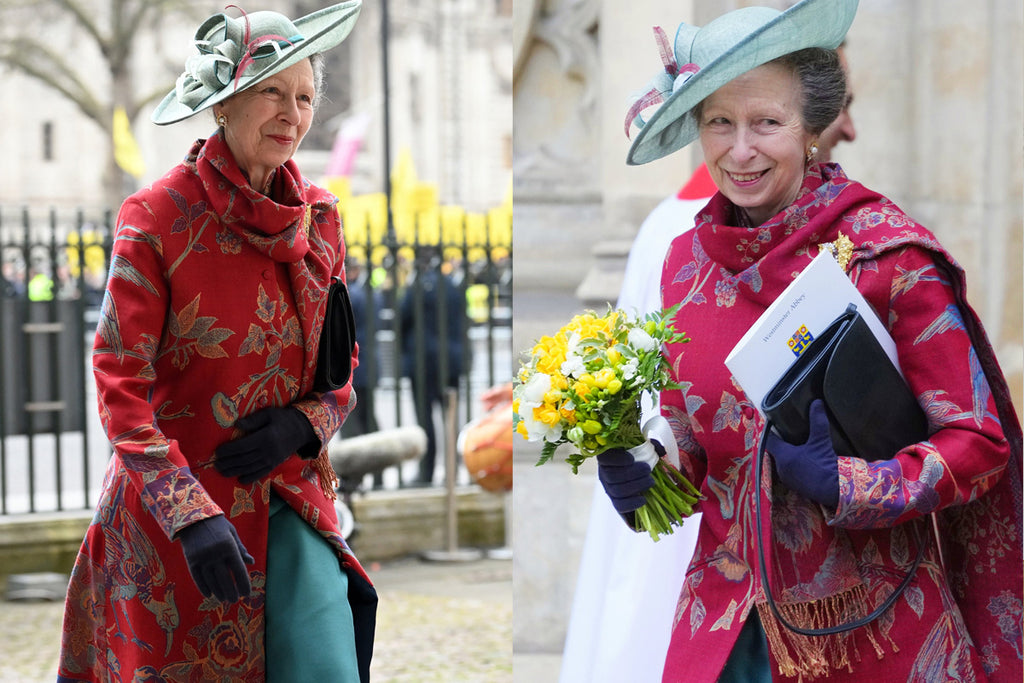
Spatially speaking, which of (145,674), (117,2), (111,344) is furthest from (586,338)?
(117,2)

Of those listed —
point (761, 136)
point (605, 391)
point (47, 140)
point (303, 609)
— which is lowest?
point (303, 609)

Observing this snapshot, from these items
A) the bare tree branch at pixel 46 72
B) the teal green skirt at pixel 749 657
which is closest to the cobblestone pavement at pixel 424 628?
the teal green skirt at pixel 749 657

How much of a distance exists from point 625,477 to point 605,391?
0.17 metres

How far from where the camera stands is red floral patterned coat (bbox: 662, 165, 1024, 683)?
7.24 feet

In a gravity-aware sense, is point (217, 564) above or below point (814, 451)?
below

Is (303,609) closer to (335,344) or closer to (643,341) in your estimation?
(335,344)

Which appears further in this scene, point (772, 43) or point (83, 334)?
point (83, 334)

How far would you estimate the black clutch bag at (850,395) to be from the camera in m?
2.19

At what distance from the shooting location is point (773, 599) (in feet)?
7.43

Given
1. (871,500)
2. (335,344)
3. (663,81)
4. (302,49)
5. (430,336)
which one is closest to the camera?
(871,500)

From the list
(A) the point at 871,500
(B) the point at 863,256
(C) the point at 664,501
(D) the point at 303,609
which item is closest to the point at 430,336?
(D) the point at 303,609

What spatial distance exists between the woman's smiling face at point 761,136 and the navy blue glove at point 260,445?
1.00 m

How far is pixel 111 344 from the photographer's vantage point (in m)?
2.57

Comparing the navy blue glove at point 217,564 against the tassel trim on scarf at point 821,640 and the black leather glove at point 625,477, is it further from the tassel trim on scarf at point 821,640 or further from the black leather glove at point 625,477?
the tassel trim on scarf at point 821,640
